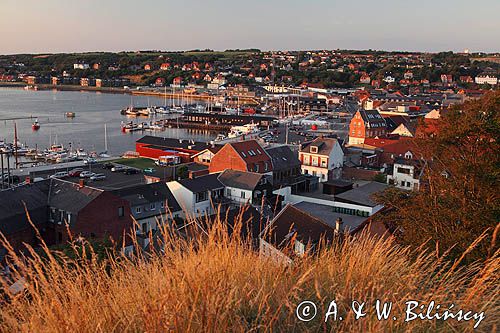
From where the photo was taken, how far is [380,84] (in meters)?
55.5

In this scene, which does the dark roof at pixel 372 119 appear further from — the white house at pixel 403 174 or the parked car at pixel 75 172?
the parked car at pixel 75 172

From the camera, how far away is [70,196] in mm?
8352

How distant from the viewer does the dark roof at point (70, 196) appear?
26.4ft

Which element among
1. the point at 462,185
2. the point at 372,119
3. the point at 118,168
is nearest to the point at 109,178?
the point at 118,168

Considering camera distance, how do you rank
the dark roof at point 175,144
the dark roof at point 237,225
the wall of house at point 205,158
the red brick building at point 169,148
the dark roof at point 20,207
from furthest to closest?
1. the dark roof at point 175,144
2. the red brick building at point 169,148
3. the wall of house at point 205,158
4. the dark roof at point 20,207
5. the dark roof at point 237,225

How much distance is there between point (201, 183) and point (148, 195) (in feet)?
4.94

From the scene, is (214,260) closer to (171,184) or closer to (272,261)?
(272,261)

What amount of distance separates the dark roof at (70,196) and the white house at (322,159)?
8040 mm

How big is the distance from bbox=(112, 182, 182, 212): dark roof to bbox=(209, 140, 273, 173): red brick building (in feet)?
9.67

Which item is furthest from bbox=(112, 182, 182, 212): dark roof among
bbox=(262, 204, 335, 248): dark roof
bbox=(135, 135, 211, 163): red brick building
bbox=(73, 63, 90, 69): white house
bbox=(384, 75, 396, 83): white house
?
bbox=(73, 63, 90, 69): white house

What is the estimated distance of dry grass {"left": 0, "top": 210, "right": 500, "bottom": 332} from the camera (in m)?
1.31

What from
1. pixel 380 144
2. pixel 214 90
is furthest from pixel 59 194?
pixel 214 90

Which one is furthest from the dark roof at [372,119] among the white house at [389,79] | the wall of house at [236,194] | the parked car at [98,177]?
the white house at [389,79]

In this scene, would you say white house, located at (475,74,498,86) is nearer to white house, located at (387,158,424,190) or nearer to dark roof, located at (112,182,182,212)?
white house, located at (387,158,424,190)
